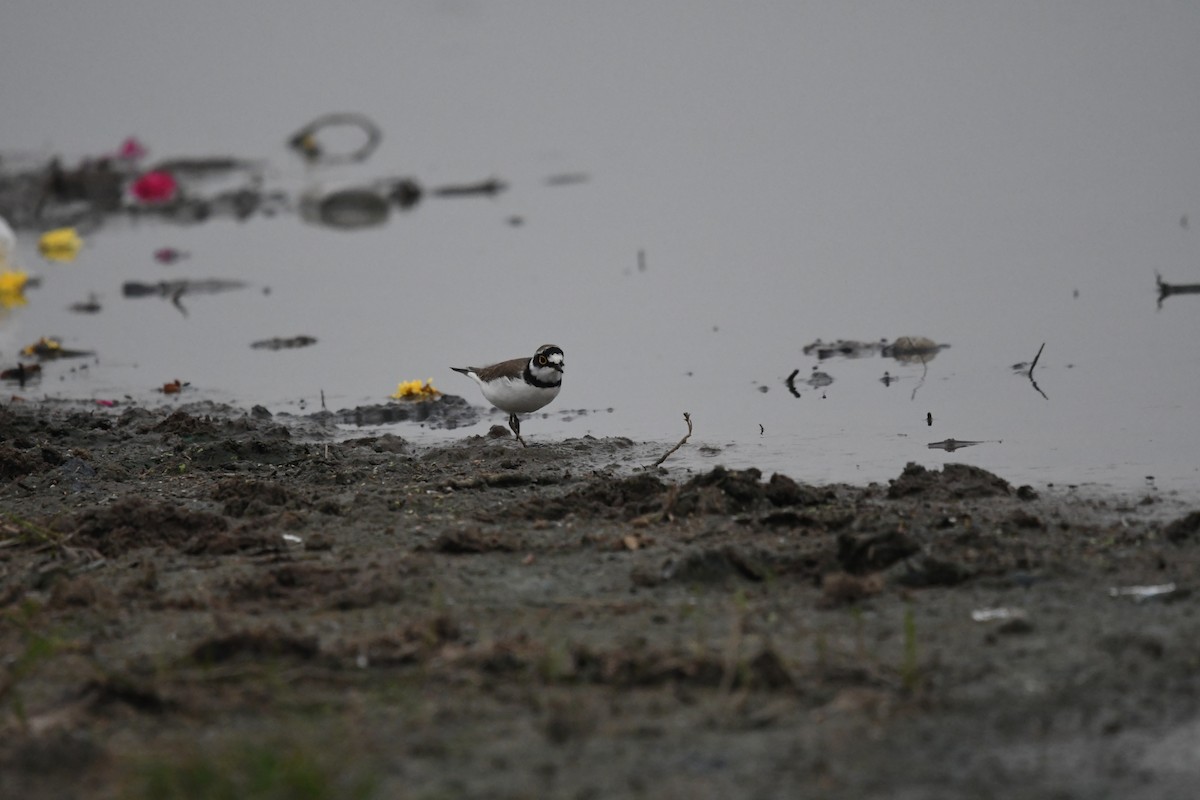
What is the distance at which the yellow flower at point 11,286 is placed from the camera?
43.0 feet

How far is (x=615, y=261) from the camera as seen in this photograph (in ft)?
40.2

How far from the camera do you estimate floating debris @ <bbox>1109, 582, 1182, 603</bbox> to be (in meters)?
4.41

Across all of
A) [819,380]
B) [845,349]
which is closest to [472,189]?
[845,349]

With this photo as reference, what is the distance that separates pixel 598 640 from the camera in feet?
14.2

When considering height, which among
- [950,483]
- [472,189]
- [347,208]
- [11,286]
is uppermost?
[472,189]

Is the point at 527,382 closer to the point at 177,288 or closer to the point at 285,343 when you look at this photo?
the point at 285,343

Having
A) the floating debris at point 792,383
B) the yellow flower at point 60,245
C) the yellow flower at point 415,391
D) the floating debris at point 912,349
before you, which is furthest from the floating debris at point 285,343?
the yellow flower at point 60,245

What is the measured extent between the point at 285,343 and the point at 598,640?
6.67m

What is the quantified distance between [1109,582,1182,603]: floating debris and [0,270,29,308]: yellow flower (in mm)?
10704

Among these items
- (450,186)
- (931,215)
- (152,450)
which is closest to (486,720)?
(152,450)

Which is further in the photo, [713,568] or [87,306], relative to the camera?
[87,306]

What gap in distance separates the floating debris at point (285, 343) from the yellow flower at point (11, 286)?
138 inches

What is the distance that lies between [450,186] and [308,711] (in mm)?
12944

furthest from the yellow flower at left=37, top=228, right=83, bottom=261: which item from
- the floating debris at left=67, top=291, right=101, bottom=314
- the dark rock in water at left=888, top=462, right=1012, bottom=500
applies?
the dark rock in water at left=888, top=462, right=1012, bottom=500
